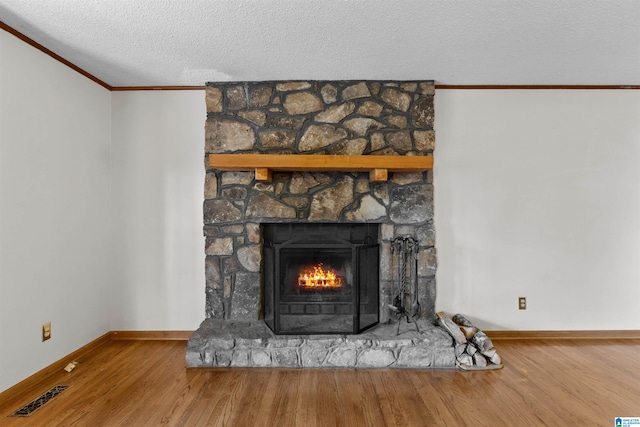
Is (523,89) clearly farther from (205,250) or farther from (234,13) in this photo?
(205,250)

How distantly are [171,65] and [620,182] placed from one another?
3.77m

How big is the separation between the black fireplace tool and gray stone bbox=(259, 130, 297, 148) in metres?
1.18

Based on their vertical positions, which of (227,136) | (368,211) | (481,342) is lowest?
(481,342)

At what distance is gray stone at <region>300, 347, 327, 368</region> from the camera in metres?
2.64

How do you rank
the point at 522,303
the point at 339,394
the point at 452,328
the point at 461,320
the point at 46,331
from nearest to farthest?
the point at 339,394 → the point at 46,331 → the point at 452,328 → the point at 461,320 → the point at 522,303

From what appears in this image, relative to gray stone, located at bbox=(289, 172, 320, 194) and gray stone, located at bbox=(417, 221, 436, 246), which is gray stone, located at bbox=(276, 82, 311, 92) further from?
gray stone, located at bbox=(417, 221, 436, 246)

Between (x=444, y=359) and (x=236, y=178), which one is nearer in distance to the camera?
(x=444, y=359)

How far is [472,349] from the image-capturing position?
8.80ft

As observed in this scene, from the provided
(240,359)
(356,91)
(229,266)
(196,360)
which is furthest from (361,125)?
(196,360)

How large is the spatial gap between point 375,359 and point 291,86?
7.21 ft

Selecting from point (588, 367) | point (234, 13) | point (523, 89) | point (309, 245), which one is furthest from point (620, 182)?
point (234, 13)

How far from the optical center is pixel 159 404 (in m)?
2.13

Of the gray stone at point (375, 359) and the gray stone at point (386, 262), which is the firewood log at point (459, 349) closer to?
the gray stone at point (375, 359)

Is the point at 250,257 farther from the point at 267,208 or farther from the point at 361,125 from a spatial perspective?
the point at 361,125
